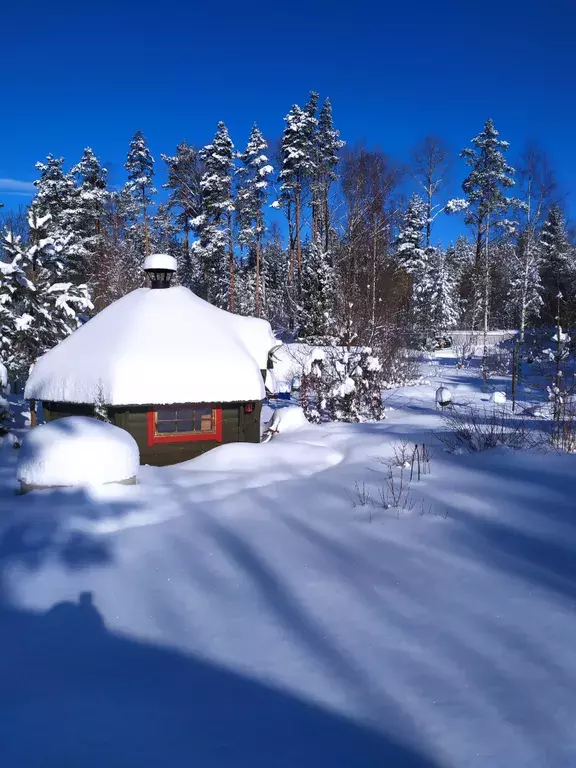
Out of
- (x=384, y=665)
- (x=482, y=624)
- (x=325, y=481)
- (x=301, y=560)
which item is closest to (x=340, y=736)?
(x=384, y=665)

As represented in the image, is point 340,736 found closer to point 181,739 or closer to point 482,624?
point 181,739

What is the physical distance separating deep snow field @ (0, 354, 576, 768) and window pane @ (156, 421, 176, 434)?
3115 mm

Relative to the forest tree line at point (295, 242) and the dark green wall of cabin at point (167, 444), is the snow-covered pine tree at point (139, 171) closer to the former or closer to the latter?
the forest tree line at point (295, 242)

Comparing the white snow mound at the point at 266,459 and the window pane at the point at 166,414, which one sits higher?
the window pane at the point at 166,414

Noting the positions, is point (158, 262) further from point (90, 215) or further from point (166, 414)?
point (90, 215)

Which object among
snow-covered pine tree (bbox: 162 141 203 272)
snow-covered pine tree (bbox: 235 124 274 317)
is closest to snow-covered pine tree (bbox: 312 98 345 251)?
snow-covered pine tree (bbox: 235 124 274 317)

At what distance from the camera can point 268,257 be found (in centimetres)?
4306

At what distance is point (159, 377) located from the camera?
33.1 ft

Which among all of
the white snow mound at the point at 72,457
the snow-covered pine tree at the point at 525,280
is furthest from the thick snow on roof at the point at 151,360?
the snow-covered pine tree at the point at 525,280

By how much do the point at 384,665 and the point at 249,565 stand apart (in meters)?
1.97

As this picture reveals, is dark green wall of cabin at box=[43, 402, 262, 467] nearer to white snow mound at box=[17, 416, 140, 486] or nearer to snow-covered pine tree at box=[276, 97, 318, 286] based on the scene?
white snow mound at box=[17, 416, 140, 486]

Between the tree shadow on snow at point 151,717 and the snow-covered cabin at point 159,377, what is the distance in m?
6.53

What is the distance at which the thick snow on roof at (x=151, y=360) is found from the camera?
32.9 feet

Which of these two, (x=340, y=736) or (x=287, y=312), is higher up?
(x=287, y=312)
